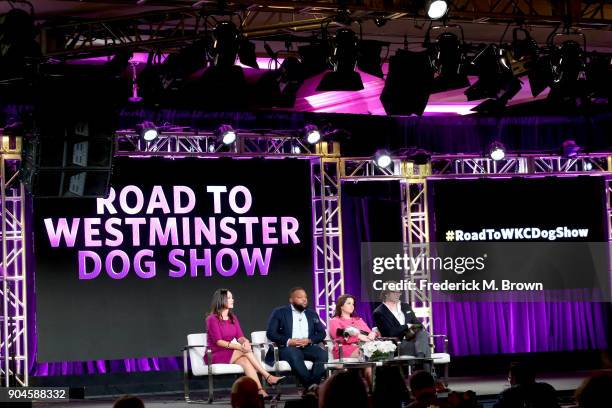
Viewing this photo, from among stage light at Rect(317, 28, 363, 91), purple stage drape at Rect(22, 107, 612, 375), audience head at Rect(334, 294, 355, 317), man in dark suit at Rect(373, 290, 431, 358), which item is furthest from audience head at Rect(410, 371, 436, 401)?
purple stage drape at Rect(22, 107, 612, 375)

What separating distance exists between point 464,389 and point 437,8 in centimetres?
426

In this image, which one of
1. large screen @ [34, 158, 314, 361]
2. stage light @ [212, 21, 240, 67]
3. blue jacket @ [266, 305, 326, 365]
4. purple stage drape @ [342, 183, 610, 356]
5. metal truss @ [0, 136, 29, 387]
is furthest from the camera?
purple stage drape @ [342, 183, 610, 356]

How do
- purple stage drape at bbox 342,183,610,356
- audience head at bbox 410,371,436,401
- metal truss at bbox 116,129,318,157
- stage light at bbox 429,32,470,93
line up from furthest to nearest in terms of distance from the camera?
purple stage drape at bbox 342,183,610,356 < metal truss at bbox 116,129,318,157 < stage light at bbox 429,32,470,93 < audience head at bbox 410,371,436,401

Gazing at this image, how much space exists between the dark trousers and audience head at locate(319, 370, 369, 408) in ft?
21.0

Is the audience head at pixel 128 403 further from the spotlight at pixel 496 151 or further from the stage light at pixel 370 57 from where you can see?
→ the spotlight at pixel 496 151

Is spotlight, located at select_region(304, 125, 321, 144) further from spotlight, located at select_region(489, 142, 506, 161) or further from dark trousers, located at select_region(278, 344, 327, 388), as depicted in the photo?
dark trousers, located at select_region(278, 344, 327, 388)

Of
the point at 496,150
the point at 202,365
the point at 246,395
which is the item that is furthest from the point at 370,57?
the point at 246,395

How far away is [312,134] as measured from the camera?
11188 millimetres

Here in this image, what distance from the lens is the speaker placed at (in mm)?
9328

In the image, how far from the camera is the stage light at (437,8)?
7965 mm

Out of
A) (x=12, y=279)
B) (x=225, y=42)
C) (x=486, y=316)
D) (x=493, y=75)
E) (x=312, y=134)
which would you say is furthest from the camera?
(x=486, y=316)

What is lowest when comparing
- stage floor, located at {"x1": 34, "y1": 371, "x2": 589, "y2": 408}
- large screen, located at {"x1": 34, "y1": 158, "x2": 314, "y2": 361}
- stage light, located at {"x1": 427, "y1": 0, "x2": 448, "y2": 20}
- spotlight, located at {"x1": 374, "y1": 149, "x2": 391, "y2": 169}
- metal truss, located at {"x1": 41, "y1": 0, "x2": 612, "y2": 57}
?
stage floor, located at {"x1": 34, "y1": 371, "x2": 589, "y2": 408}

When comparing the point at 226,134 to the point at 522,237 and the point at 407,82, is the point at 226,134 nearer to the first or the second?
the point at 407,82

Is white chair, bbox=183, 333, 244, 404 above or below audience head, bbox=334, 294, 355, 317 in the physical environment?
below
